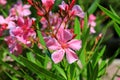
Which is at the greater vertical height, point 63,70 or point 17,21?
point 17,21

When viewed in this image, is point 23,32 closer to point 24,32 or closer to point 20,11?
point 24,32

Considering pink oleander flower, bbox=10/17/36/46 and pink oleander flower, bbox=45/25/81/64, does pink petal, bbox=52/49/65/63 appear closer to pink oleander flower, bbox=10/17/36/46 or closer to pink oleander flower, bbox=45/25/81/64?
pink oleander flower, bbox=45/25/81/64

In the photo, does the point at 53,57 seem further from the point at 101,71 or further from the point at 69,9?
the point at 101,71

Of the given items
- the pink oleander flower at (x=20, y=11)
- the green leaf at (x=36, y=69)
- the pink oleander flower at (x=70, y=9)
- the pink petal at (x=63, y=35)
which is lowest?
the green leaf at (x=36, y=69)

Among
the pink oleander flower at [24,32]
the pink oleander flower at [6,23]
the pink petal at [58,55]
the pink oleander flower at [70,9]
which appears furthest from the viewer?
the pink oleander flower at [6,23]

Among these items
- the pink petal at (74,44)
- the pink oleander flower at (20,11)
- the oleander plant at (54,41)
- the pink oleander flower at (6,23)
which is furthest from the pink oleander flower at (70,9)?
the pink oleander flower at (20,11)

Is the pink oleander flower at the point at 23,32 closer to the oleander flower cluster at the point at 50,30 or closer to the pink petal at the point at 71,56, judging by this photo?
the oleander flower cluster at the point at 50,30

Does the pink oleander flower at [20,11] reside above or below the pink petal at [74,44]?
above

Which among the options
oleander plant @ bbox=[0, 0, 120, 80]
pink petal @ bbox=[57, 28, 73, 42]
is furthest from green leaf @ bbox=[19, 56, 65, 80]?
pink petal @ bbox=[57, 28, 73, 42]

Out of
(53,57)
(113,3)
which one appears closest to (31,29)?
(53,57)
